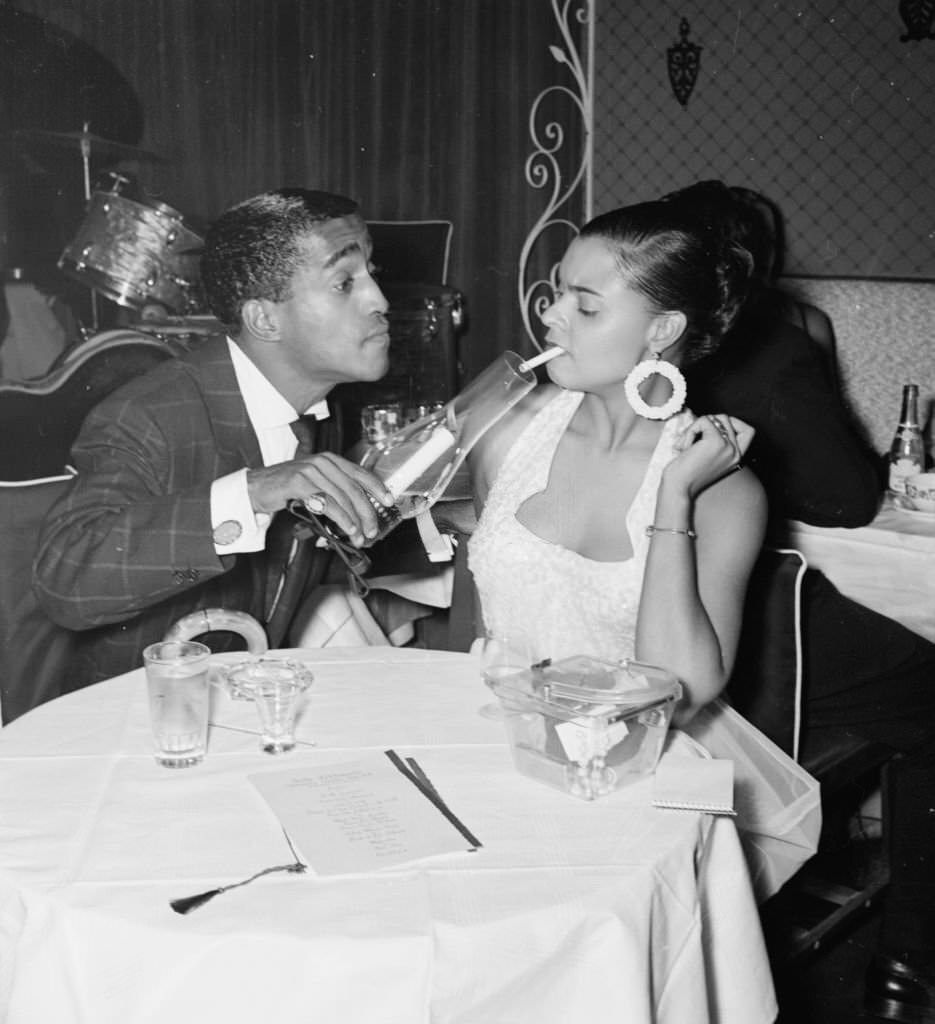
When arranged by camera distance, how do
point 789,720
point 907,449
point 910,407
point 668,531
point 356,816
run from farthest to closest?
point 910,407 → point 907,449 → point 789,720 → point 668,531 → point 356,816

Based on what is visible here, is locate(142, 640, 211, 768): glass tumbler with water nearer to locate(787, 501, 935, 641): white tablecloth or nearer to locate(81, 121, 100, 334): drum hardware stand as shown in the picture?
locate(81, 121, 100, 334): drum hardware stand

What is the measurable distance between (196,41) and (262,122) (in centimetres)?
22

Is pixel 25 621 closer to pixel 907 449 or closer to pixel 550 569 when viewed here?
pixel 550 569

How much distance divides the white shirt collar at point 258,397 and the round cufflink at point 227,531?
26 cm

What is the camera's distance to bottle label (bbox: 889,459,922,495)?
9.72 ft

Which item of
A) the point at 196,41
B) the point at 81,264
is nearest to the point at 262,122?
the point at 196,41

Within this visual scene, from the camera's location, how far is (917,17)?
13.0ft

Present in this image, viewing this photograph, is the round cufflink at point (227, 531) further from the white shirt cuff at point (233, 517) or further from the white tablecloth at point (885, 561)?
the white tablecloth at point (885, 561)

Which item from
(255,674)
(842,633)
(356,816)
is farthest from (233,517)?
(842,633)

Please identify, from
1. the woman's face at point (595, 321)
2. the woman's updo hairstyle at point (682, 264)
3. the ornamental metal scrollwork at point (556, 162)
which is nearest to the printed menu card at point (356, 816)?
the woman's face at point (595, 321)

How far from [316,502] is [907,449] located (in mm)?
1722

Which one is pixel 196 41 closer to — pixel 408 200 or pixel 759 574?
pixel 408 200

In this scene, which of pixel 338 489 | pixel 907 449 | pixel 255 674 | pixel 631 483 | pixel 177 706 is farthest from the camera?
pixel 907 449

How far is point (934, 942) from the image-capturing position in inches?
95.2
